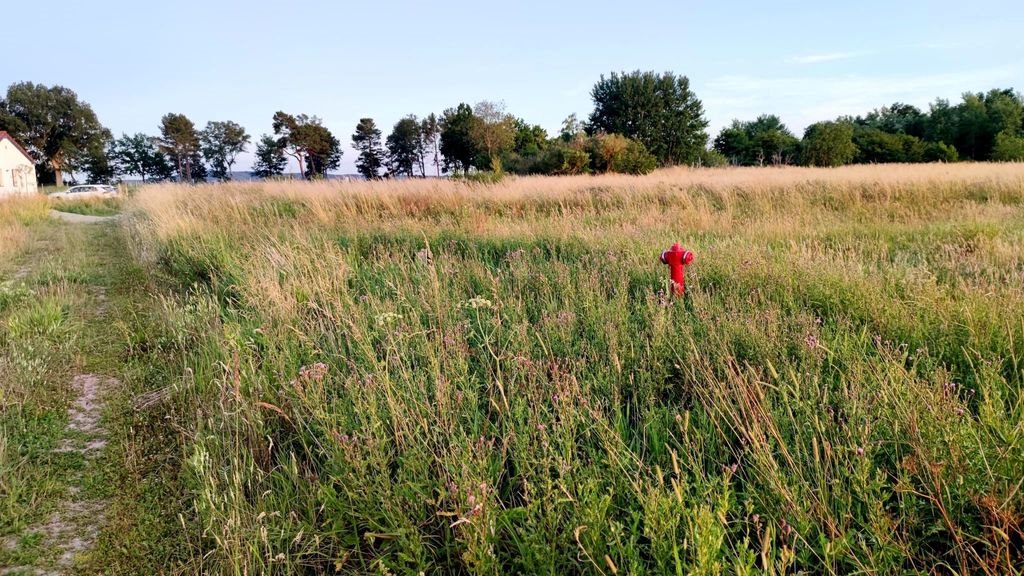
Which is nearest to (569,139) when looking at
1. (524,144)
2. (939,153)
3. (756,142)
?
(524,144)

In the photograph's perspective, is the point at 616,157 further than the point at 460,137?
No

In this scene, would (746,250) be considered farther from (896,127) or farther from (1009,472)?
(896,127)

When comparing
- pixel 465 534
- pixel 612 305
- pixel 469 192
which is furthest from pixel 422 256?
pixel 469 192

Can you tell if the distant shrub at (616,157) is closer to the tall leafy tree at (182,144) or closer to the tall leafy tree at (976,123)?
the tall leafy tree at (976,123)

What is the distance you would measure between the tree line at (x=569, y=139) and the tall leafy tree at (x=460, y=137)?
0.45ft

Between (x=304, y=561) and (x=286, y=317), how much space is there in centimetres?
237

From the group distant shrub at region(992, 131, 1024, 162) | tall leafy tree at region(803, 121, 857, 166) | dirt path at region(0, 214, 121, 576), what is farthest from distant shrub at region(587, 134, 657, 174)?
dirt path at region(0, 214, 121, 576)

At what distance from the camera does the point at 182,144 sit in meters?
57.3

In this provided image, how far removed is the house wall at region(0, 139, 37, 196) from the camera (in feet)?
98.6

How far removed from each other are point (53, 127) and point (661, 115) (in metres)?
52.9

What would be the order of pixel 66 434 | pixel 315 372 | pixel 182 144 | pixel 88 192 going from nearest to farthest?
pixel 315 372 → pixel 66 434 → pixel 88 192 → pixel 182 144

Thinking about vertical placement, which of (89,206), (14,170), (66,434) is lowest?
(66,434)

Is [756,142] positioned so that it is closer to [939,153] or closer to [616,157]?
[939,153]

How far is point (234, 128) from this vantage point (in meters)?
63.8
